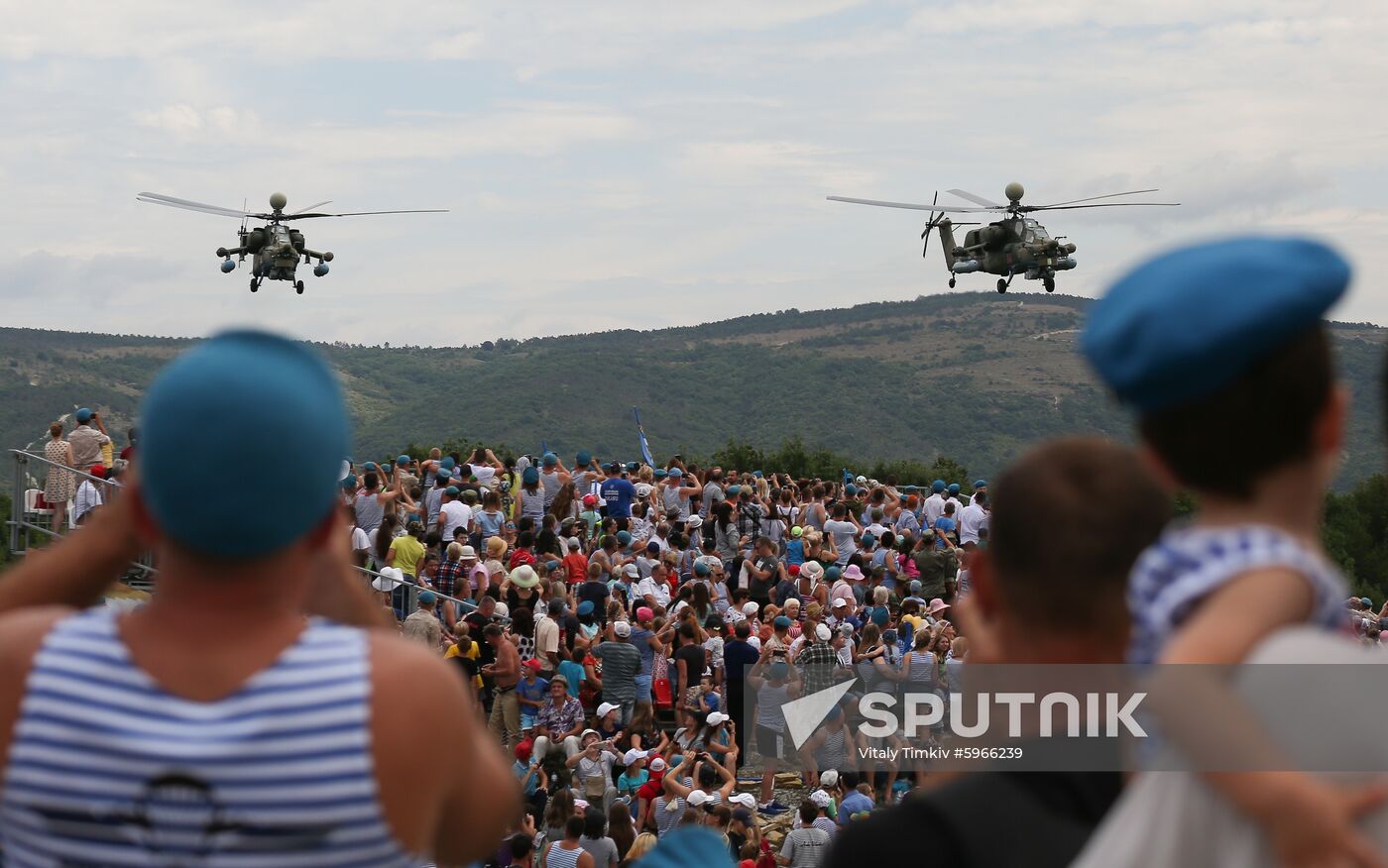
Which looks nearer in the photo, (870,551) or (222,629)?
(222,629)

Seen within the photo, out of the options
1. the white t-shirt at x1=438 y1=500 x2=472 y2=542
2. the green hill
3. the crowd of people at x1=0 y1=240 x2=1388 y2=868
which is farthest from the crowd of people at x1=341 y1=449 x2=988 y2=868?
the green hill

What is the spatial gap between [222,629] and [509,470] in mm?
20179

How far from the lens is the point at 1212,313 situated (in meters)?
1.66

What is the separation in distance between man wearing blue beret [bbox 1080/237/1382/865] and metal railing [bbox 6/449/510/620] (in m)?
12.9

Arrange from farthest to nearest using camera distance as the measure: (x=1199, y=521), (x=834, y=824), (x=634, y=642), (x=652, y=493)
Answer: (x=652, y=493) → (x=634, y=642) → (x=834, y=824) → (x=1199, y=521)

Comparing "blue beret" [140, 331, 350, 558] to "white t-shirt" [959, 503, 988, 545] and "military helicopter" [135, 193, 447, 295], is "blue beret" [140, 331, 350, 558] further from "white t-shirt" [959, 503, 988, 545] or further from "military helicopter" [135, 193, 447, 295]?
"military helicopter" [135, 193, 447, 295]

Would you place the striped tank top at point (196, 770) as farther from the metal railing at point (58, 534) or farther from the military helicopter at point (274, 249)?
the military helicopter at point (274, 249)

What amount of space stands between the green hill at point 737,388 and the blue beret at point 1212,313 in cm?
12788

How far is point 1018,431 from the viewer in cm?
14262

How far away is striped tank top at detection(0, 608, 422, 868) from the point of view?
5.84ft

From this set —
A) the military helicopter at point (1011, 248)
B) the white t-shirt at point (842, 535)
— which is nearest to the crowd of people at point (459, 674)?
the white t-shirt at point (842, 535)

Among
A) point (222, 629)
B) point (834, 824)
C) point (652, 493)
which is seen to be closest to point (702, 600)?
point (834, 824)

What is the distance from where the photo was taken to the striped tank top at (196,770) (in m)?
1.78

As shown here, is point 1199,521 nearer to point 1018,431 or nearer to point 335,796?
point 335,796
